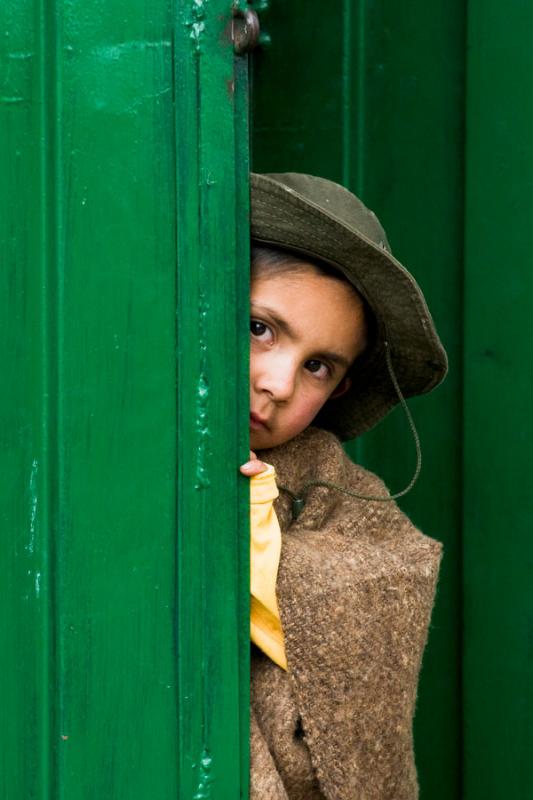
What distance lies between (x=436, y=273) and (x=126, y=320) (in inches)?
52.7

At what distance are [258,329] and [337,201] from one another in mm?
242

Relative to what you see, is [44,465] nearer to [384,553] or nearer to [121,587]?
[121,587]

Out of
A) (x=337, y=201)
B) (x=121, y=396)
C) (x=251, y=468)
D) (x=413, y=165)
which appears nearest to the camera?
(x=121, y=396)

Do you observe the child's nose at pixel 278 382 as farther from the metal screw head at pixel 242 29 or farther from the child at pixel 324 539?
the metal screw head at pixel 242 29

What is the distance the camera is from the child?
1707mm

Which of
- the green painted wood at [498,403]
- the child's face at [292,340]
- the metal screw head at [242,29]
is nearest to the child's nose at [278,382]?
the child's face at [292,340]

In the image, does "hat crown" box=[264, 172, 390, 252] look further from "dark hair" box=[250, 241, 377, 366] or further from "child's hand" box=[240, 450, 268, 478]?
"child's hand" box=[240, 450, 268, 478]

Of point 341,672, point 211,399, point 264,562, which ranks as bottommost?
point 341,672

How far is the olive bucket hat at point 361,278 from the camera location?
1.72 metres

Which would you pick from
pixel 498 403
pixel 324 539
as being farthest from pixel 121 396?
pixel 498 403

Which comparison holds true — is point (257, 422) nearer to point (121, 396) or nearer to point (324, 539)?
point (324, 539)

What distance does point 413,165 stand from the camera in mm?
2764

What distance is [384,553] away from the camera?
182 cm

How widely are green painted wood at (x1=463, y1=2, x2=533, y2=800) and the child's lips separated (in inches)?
35.7
